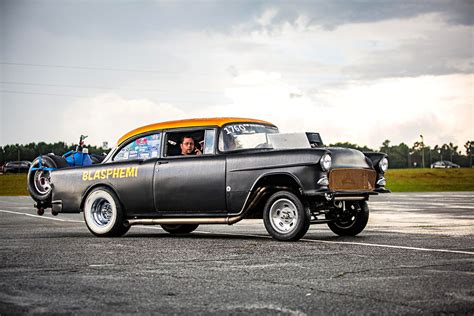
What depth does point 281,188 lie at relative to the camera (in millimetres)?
10734

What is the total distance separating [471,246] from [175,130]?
4.89m

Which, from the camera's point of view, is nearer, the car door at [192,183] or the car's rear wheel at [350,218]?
the car door at [192,183]

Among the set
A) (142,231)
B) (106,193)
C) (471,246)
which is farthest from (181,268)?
(142,231)

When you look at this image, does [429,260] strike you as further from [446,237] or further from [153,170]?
[153,170]

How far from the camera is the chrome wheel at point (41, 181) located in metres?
13.3

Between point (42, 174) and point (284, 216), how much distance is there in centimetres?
499

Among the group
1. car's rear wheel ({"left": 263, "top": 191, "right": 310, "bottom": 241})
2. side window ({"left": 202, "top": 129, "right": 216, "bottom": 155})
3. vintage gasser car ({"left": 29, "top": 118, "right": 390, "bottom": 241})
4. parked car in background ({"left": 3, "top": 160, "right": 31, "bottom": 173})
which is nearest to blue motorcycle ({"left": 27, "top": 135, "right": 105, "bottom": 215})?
vintage gasser car ({"left": 29, "top": 118, "right": 390, "bottom": 241})

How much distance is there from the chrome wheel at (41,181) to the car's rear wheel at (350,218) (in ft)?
16.9

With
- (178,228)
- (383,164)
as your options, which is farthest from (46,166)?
(383,164)

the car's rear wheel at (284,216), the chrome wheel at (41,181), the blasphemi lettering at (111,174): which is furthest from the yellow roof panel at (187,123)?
the chrome wheel at (41,181)

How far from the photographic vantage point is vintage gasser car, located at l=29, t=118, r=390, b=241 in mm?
10562

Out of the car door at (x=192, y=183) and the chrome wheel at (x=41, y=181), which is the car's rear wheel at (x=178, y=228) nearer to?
the car door at (x=192, y=183)

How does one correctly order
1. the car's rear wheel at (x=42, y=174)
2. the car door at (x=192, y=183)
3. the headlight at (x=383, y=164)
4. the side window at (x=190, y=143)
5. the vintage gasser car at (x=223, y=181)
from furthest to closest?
the car's rear wheel at (x=42, y=174), the headlight at (x=383, y=164), the side window at (x=190, y=143), the car door at (x=192, y=183), the vintage gasser car at (x=223, y=181)

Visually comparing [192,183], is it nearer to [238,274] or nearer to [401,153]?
[238,274]
